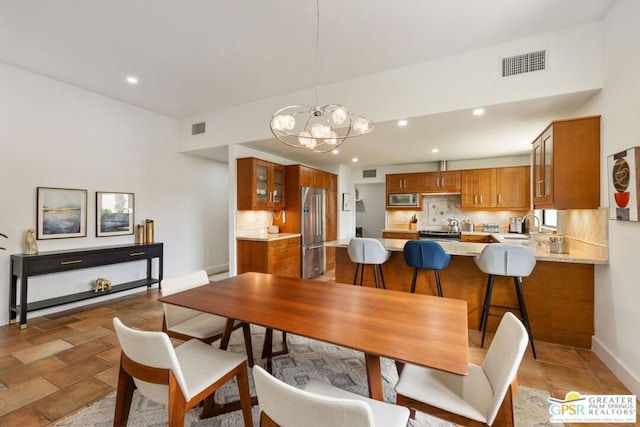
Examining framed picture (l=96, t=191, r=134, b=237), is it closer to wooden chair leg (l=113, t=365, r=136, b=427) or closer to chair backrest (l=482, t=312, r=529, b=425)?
wooden chair leg (l=113, t=365, r=136, b=427)

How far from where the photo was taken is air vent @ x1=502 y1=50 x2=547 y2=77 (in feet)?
8.96

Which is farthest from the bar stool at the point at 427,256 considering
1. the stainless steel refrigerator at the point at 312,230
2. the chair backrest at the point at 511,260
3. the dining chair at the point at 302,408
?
the stainless steel refrigerator at the point at 312,230

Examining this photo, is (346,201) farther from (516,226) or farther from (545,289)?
(545,289)

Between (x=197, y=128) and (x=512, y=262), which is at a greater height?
(x=197, y=128)

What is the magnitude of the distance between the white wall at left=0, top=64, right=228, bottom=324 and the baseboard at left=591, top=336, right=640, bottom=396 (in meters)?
5.82

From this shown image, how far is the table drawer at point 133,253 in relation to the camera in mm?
3900

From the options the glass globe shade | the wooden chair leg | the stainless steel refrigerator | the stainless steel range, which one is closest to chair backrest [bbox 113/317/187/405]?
the wooden chair leg

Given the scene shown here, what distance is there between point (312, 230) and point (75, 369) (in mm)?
3870

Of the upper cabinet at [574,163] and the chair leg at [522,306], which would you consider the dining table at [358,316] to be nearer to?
the chair leg at [522,306]

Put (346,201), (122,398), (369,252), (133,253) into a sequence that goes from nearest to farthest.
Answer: (122,398) < (369,252) < (133,253) < (346,201)

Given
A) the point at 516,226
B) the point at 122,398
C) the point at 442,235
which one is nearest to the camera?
the point at 122,398

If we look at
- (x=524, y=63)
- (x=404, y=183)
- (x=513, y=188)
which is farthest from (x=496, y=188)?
(x=524, y=63)

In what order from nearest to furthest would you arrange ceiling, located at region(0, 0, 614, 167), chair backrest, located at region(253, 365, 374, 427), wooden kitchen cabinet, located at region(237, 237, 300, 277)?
1. chair backrest, located at region(253, 365, 374, 427)
2. ceiling, located at region(0, 0, 614, 167)
3. wooden kitchen cabinet, located at region(237, 237, 300, 277)

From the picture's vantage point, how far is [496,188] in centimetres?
551
